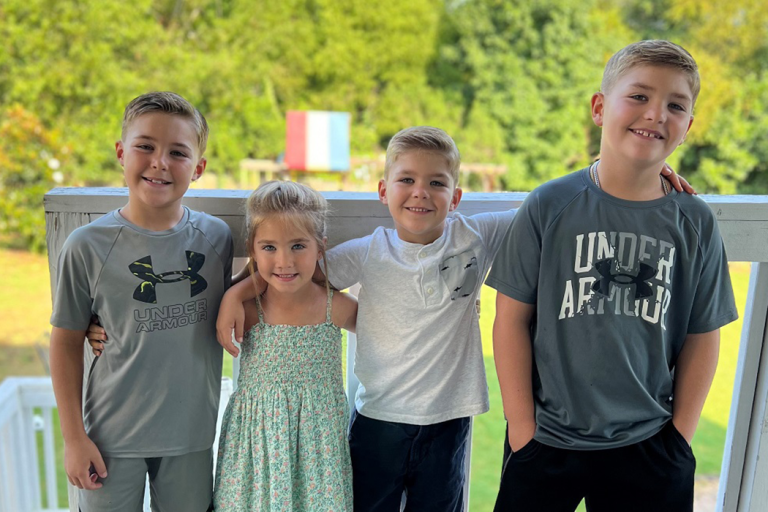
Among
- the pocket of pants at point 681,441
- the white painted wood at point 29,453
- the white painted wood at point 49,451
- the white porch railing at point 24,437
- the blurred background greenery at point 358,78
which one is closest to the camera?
the pocket of pants at point 681,441

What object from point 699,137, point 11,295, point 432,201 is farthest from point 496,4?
point 432,201

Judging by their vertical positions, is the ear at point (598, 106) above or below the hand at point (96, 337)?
above

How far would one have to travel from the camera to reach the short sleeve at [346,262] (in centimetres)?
146

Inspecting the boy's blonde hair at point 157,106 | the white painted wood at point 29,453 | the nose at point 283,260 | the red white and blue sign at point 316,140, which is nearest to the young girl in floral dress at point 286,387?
the nose at point 283,260

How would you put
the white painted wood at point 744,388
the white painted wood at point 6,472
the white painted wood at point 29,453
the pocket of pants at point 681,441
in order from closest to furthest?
the pocket of pants at point 681,441, the white painted wood at point 744,388, the white painted wood at point 6,472, the white painted wood at point 29,453

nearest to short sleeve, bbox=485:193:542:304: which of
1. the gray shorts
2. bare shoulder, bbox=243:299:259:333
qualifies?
bare shoulder, bbox=243:299:259:333

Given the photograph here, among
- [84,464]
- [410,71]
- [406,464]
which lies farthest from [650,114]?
[410,71]

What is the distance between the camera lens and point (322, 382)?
57.0 inches

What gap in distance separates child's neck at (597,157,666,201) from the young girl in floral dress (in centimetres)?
57

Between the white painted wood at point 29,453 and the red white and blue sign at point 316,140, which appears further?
the red white and blue sign at point 316,140

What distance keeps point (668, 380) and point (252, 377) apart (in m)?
0.84

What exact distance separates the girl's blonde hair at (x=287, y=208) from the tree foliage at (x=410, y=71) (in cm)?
959

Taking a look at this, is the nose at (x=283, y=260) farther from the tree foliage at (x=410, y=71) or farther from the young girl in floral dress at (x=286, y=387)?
the tree foliage at (x=410, y=71)

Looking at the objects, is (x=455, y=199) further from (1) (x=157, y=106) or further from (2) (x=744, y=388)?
(2) (x=744, y=388)
